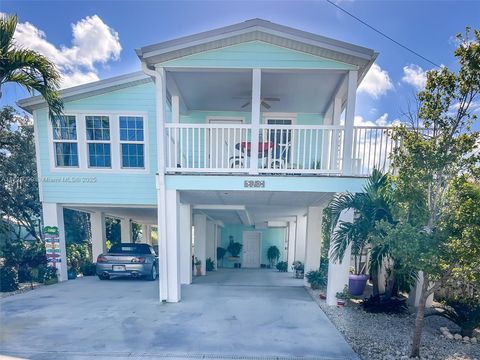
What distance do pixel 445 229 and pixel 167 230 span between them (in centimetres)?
515

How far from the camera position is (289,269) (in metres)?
14.0

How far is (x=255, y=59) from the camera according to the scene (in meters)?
5.59

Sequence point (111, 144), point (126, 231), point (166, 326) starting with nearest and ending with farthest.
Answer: point (166, 326), point (111, 144), point (126, 231)

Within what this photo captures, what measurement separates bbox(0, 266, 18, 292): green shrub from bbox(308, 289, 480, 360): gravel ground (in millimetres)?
A: 8567

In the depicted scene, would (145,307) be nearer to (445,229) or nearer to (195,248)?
(195,248)

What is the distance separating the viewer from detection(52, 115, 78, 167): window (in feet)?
26.6

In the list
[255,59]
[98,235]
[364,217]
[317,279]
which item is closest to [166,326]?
[364,217]

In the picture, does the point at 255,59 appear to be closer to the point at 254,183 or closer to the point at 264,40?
the point at 264,40

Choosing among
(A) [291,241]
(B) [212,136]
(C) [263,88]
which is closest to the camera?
(B) [212,136]

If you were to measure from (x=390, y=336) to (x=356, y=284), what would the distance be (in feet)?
6.18

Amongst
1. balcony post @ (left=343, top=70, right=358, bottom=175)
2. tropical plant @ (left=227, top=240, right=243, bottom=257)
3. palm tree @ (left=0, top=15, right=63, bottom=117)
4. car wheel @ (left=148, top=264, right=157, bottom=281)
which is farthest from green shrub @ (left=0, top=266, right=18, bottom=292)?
tropical plant @ (left=227, top=240, right=243, bottom=257)

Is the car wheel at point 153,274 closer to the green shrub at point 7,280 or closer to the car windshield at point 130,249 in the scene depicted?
the car windshield at point 130,249

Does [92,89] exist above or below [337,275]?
above

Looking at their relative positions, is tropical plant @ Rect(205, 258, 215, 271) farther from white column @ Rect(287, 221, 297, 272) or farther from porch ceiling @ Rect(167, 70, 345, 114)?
porch ceiling @ Rect(167, 70, 345, 114)
